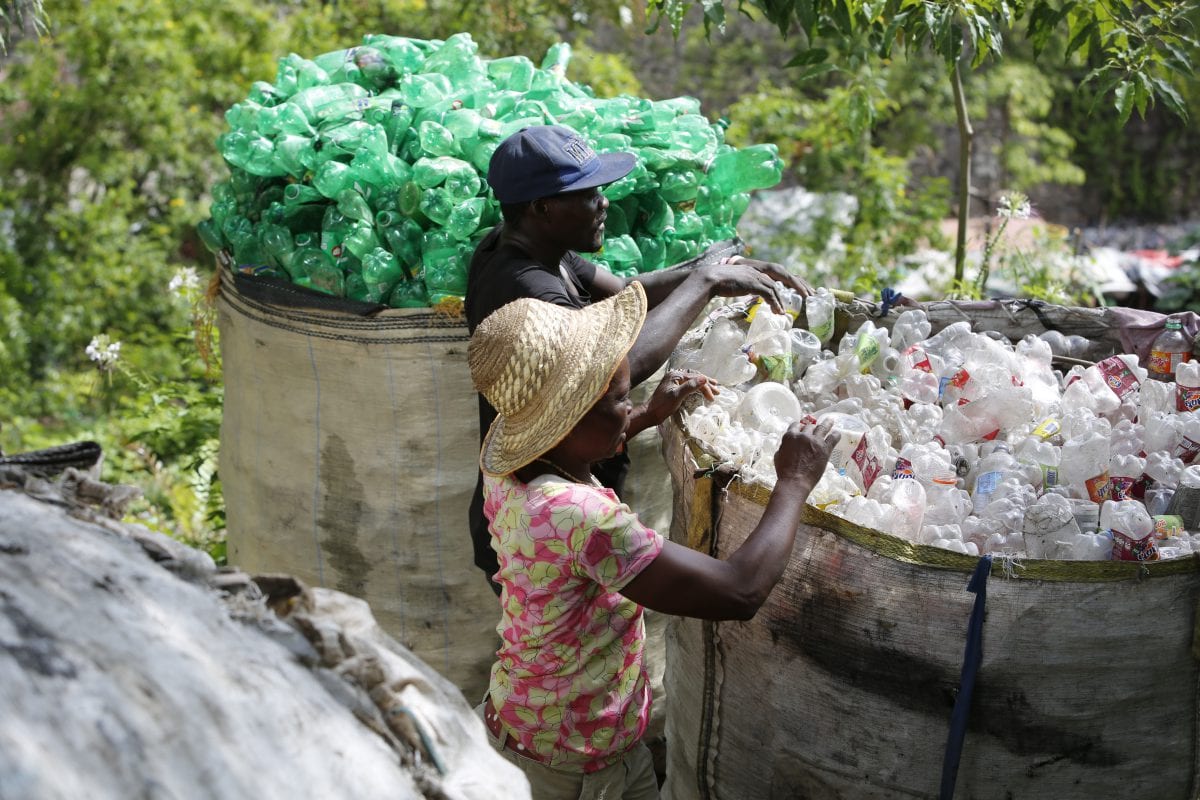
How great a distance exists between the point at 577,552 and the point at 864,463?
0.84 metres

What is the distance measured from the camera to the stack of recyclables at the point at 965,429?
225 cm

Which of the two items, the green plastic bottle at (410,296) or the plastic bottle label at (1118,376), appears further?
the green plastic bottle at (410,296)

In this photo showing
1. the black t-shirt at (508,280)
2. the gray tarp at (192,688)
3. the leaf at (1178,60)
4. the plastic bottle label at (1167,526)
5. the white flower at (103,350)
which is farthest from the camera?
the white flower at (103,350)

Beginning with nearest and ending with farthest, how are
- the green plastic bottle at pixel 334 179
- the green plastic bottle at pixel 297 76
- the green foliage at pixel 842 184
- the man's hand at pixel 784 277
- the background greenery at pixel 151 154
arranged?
the man's hand at pixel 784 277
the green plastic bottle at pixel 334 179
the green plastic bottle at pixel 297 76
the green foliage at pixel 842 184
the background greenery at pixel 151 154

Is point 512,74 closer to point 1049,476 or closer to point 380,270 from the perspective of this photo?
point 380,270

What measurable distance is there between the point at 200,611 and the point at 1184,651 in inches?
63.5

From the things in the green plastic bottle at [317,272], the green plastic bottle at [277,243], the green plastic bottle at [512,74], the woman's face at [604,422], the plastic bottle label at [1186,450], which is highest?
the green plastic bottle at [512,74]

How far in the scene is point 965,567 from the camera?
1.99m

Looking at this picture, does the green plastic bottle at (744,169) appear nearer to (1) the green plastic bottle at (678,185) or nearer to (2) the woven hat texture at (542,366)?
(1) the green plastic bottle at (678,185)

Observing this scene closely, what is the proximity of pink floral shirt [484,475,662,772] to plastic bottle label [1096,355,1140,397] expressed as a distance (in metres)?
1.36

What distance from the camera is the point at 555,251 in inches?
104

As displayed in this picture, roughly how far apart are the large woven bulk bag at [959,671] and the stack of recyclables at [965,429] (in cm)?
12

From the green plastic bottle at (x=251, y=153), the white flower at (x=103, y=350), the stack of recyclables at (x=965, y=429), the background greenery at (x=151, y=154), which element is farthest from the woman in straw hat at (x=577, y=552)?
the background greenery at (x=151, y=154)

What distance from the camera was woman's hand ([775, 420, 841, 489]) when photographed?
1988 mm
